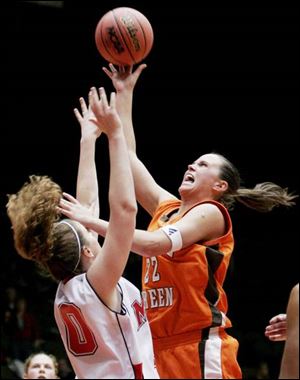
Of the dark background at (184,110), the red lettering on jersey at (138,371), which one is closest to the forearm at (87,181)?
the red lettering on jersey at (138,371)

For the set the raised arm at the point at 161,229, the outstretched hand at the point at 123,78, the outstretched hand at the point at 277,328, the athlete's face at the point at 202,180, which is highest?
the outstretched hand at the point at 123,78

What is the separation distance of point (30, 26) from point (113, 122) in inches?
261

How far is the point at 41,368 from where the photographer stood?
269 inches

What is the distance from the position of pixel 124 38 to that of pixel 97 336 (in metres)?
1.76

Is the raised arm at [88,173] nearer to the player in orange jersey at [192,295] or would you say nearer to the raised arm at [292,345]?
the player in orange jersey at [192,295]

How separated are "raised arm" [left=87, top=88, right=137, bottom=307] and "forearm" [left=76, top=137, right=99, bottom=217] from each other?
0.87m

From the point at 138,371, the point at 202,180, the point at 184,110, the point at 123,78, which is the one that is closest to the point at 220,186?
the point at 202,180

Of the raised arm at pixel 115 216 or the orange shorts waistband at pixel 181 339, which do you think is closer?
the raised arm at pixel 115 216

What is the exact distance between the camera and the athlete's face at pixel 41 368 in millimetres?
6824

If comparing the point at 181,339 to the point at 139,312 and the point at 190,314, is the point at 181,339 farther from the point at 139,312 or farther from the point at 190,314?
the point at 139,312

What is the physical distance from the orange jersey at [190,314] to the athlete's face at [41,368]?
272 centimetres

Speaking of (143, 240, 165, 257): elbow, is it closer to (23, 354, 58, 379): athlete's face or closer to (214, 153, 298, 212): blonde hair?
(214, 153, 298, 212): blonde hair

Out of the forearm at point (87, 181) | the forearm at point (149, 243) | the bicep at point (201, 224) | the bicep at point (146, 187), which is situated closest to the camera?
the forearm at point (149, 243)

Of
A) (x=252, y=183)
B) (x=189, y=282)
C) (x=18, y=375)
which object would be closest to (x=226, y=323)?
(x=189, y=282)
